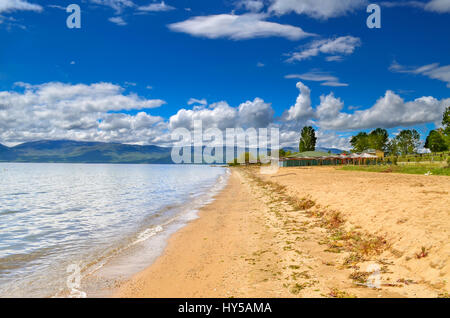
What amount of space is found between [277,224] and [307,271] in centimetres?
575

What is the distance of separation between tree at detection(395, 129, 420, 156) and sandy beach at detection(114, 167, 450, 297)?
118365 millimetres

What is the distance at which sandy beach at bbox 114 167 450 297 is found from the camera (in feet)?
19.5

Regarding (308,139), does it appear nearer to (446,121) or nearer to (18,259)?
(446,121)

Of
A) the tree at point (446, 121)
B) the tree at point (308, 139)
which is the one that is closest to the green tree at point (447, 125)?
the tree at point (446, 121)

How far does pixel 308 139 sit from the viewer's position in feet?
371

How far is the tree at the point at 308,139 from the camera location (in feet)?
370

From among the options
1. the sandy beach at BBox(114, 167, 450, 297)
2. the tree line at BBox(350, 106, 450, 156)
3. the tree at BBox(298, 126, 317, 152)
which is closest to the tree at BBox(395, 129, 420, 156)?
the tree line at BBox(350, 106, 450, 156)

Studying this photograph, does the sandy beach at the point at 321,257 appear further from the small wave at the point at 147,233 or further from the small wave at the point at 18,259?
the small wave at the point at 18,259

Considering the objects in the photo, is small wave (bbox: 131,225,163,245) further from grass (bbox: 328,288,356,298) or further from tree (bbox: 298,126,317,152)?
tree (bbox: 298,126,317,152)

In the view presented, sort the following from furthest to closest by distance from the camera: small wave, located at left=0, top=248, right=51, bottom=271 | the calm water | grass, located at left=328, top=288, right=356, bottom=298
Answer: small wave, located at left=0, top=248, right=51, bottom=271 → the calm water → grass, located at left=328, top=288, right=356, bottom=298

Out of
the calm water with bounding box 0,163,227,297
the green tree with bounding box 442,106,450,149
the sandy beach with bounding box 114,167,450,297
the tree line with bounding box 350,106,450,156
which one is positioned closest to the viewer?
the sandy beach with bounding box 114,167,450,297

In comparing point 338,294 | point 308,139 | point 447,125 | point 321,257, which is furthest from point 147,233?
point 308,139

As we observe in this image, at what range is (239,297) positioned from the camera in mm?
5770
